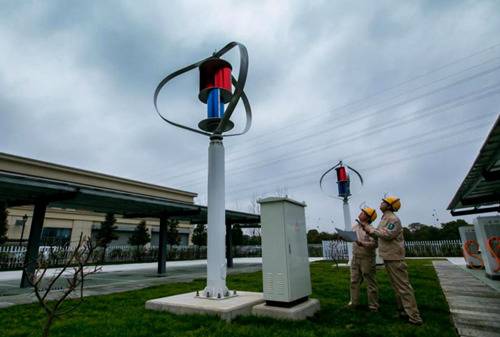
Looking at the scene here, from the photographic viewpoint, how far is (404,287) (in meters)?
4.27

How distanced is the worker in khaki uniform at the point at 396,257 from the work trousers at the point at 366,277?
0.44 meters

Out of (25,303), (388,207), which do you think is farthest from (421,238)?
(25,303)

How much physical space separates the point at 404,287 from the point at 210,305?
3.02 metres

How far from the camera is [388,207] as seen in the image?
4.75m

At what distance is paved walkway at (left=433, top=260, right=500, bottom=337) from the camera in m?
3.89

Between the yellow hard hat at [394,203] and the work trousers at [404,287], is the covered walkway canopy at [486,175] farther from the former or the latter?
the work trousers at [404,287]

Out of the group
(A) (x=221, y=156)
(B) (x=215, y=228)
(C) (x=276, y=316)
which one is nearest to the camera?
(C) (x=276, y=316)

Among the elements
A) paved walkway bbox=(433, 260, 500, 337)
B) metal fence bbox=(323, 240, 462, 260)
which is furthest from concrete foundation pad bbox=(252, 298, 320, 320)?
metal fence bbox=(323, 240, 462, 260)

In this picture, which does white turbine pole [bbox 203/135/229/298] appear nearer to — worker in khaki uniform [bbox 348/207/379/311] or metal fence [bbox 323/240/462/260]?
worker in khaki uniform [bbox 348/207/379/311]

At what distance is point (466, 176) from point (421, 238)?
3212cm

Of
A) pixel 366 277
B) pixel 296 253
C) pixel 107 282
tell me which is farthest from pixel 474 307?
pixel 107 282

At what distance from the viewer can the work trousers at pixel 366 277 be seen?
16.4 feet

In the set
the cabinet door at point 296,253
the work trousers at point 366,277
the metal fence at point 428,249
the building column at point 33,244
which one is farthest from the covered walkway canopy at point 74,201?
the metal fence at point 428,249

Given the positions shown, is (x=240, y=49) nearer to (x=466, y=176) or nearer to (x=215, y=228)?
(x=215, y=228)
